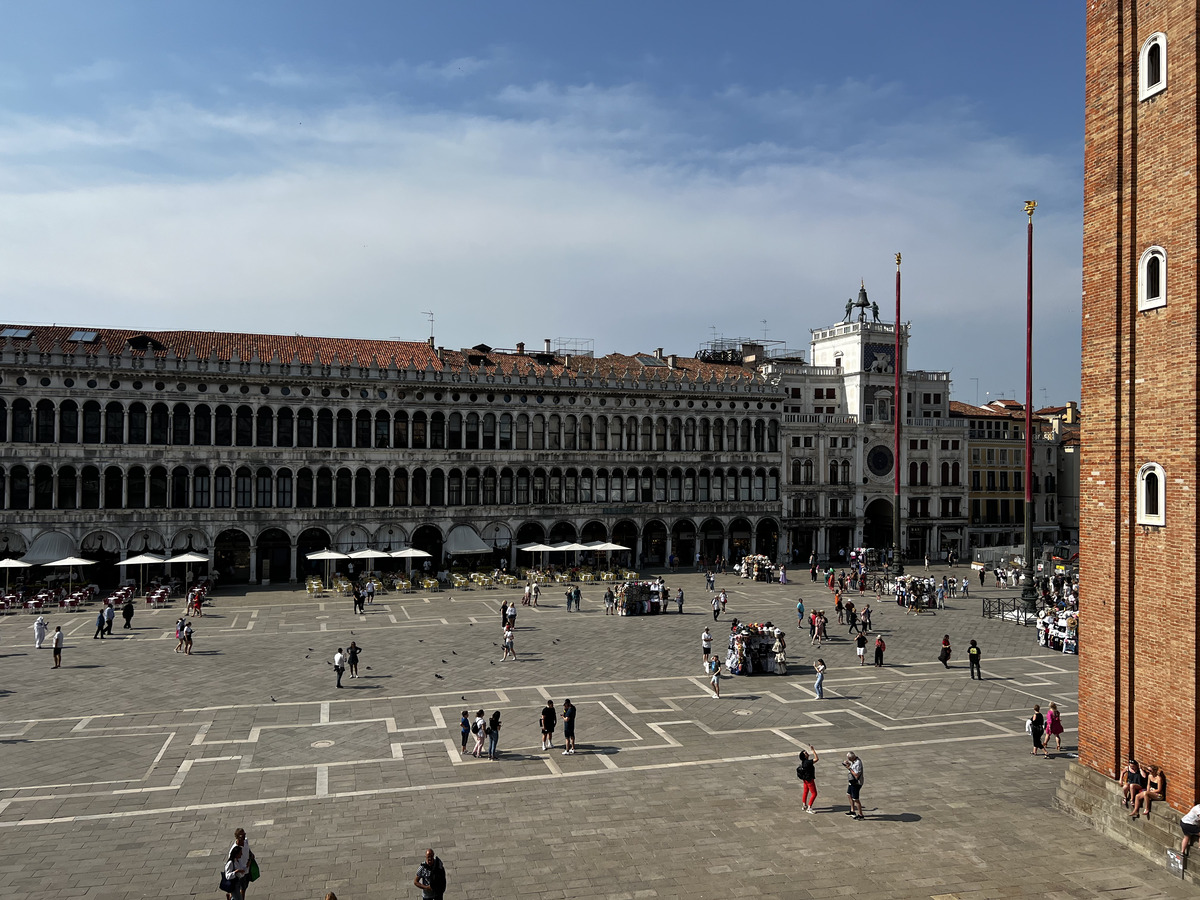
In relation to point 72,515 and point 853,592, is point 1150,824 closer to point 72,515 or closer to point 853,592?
point 853,592

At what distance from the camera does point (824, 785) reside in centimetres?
2100

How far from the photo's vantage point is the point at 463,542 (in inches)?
2480

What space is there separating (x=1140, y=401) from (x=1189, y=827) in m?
7.75

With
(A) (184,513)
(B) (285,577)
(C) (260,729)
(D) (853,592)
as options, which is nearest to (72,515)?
(A) (184,513)

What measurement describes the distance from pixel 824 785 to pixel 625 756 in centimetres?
494

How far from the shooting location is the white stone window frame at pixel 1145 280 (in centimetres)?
1789

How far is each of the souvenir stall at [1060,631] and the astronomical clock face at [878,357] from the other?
40133mm

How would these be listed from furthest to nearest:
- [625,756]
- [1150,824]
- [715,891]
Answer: [625,756]
[1150,824]
[715,891]

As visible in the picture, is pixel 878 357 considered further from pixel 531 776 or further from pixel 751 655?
pixel 531 776

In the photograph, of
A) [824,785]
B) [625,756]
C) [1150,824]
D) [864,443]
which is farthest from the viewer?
[864,443]

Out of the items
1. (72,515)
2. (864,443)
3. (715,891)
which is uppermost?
(864,443)

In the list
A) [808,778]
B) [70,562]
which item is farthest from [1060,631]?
[70,562]

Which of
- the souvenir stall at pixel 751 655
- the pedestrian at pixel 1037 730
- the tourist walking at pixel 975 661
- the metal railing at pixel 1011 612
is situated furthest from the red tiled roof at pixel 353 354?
the pedestrian at pixel 1037 730

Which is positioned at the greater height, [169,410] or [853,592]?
[169,410]
